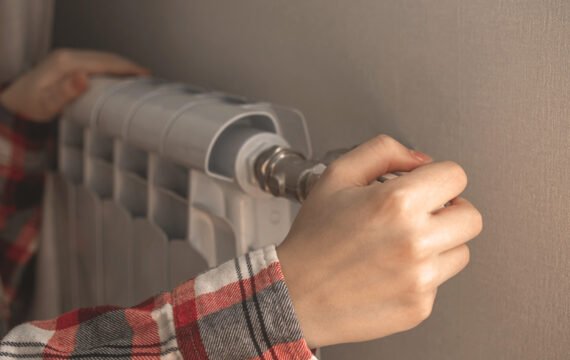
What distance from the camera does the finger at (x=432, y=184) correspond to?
15.1 inches

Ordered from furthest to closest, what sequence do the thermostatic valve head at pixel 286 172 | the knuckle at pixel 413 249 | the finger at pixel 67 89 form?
the finger at pixel 67 89 < the thermostatic valve head at pixel 286 172 < the knuckle at pixel 413 249

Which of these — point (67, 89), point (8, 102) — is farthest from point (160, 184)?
point (8, 102)

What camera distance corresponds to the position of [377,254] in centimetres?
39

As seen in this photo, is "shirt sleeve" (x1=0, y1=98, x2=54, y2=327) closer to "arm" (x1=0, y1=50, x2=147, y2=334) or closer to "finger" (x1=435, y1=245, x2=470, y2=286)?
"arm" (x1=0, y1=50, x2=147, y2=334)

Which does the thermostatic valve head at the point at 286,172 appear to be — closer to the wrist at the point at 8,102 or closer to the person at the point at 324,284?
the person at the point at 324,284

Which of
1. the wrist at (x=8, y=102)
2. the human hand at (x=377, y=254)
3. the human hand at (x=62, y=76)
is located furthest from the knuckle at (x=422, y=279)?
the wrist at (x=8, y=102)

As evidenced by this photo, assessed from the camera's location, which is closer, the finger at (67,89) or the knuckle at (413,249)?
the knuckle at (413,249)

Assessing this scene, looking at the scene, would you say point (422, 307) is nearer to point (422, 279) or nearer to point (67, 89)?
point (422, 279)

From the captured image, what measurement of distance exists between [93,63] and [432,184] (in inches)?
21.2

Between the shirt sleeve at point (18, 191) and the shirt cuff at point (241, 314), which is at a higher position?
the shirt cuff at point (241, 314)

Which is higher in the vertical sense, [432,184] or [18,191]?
[432,184]

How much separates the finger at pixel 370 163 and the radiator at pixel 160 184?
14cm

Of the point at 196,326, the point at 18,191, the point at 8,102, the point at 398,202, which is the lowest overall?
the point at 18,191

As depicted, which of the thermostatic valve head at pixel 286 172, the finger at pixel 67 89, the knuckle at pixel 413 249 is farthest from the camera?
the finger at pixel 67 89
